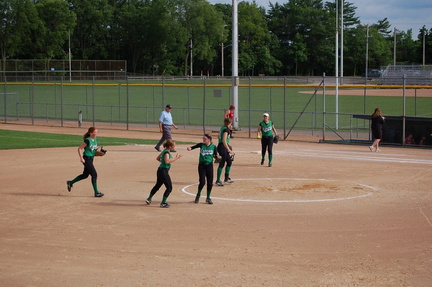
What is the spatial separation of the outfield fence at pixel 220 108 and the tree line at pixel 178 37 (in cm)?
1866

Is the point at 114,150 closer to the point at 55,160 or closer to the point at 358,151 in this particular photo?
the point at 55,160

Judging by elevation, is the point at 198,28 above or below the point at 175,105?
above

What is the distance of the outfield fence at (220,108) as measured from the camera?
109 feet

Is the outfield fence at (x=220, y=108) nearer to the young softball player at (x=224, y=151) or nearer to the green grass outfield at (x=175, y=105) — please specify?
the green grass outfield at (x=175, y=105)

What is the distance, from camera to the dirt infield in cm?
978

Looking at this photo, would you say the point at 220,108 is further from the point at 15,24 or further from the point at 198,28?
the point at 198,28

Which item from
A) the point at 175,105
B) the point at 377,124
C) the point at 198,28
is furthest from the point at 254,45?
the point at 377,124

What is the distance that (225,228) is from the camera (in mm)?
12680

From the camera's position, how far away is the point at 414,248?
11250mm

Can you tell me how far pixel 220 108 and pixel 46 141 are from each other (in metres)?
24.1

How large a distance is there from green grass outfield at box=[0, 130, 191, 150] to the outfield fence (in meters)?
4.91

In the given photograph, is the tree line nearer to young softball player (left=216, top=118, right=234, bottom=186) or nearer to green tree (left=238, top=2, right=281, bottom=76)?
green tree (left=238, top=2, right=281, bottom=76)

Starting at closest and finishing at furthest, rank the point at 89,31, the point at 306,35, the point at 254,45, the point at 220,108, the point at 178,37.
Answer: the point at 220,108, the point at 178,37, the point at 89,31, the point at 254,45, the point at 306,35

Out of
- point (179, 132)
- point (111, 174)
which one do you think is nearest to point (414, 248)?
point (111, 174)
